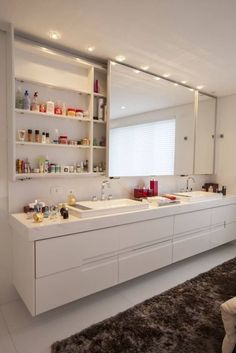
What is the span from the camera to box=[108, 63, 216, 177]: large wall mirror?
2.74m

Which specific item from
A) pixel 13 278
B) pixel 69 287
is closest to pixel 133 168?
pixel 69 287

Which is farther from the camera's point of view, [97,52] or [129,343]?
[97,52]

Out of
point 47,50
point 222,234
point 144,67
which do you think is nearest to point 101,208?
point 47,50

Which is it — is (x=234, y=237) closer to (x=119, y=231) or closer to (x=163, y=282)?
(x=163, y=282)

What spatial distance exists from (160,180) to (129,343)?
208 cm

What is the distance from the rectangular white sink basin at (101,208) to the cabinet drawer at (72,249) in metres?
0.16

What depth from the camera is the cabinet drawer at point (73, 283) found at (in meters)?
1.86

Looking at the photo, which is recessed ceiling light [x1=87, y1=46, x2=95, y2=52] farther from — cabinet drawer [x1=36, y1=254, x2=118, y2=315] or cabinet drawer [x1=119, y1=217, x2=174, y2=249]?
cabinet drawer [x1=36, y1=254, x2=118, y2=315]

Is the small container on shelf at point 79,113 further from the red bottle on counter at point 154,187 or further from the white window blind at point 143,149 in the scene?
the red bottle on counter at point 154,187

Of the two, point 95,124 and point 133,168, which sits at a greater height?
point 95,124

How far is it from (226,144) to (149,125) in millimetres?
1565

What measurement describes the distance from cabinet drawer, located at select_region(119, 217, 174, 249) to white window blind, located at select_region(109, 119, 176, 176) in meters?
0.66

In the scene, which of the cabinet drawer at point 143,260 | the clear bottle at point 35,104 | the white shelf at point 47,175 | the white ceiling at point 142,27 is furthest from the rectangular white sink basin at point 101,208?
the white ceiling at point 142,27

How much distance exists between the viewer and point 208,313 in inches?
83.0
